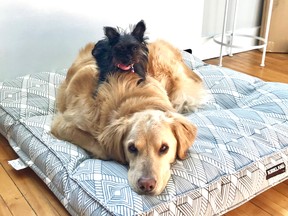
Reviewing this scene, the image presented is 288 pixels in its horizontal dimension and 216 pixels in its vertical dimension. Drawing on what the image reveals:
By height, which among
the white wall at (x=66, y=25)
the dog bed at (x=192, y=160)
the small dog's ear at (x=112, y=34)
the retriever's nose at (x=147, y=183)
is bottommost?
the dog bed at (x=192, y=160)

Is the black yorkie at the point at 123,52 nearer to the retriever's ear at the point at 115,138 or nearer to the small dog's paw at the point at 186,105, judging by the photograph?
the retriever's ear at the point at 115,138

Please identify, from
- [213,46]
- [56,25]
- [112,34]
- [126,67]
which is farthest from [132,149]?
[213,46]

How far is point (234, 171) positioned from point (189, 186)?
24cm

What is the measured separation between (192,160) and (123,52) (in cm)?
59

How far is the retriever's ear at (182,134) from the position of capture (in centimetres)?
171

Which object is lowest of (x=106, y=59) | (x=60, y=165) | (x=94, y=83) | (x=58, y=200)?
(x=58, y=200)

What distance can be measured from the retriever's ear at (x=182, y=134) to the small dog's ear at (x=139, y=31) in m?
0.46

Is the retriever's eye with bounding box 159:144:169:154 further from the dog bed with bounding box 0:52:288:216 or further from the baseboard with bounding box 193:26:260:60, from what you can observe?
the baseboard with bounding box 193:26:260:60

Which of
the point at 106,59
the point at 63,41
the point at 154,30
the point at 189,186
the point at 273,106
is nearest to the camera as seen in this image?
the point at 189,186

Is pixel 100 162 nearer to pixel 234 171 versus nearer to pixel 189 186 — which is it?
pixel 189 186

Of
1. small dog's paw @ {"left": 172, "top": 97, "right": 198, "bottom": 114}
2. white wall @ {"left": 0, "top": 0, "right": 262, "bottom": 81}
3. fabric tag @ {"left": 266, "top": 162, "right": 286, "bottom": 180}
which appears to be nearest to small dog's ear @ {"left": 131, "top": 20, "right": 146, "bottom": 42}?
small dog's paw @ {"left": 172, "top": 97, "right": 198, "bottom": 114}

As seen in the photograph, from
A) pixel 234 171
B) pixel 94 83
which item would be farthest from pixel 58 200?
pixel 234 171

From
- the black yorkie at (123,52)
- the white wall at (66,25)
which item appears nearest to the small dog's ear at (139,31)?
the black yorkie at (123,52)

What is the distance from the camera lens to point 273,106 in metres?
2.24
